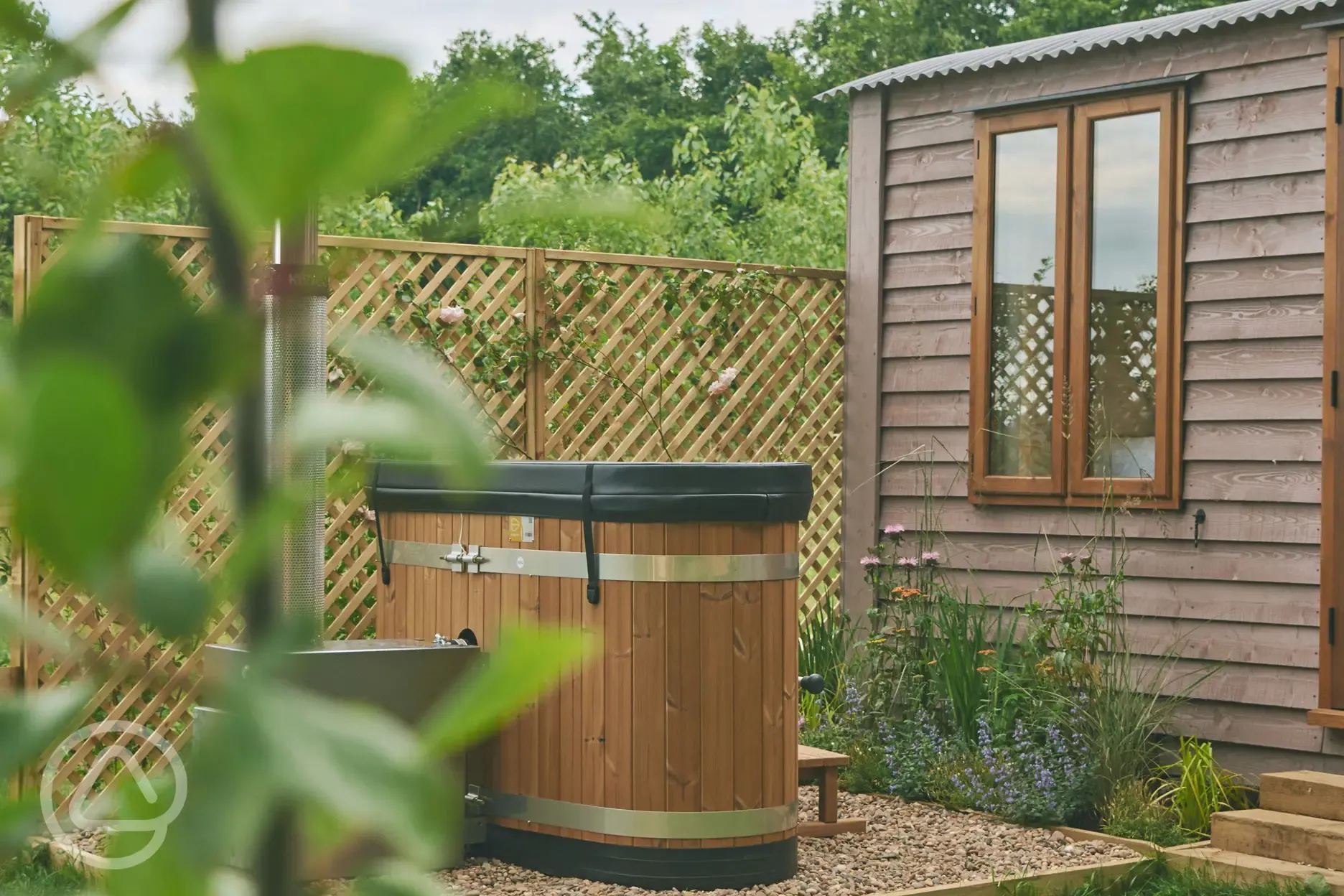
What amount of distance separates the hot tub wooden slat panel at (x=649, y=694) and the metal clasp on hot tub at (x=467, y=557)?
0.55 metres

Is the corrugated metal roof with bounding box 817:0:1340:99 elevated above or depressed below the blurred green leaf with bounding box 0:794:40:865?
above

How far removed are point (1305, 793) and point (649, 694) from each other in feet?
7.09

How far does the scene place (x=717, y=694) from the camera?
421 centimetres

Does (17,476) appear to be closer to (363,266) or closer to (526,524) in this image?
(526,524)

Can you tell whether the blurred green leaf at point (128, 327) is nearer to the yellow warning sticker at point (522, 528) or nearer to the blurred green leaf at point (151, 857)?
the blurred green leaf at point (151, 857)

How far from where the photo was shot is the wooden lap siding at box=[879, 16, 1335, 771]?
Answer: 205 inches

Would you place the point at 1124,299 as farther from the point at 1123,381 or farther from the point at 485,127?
the point at 485,127

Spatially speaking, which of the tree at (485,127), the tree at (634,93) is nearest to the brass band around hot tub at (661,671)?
the tree at (485,127)

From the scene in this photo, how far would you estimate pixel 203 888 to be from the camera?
0.23 m

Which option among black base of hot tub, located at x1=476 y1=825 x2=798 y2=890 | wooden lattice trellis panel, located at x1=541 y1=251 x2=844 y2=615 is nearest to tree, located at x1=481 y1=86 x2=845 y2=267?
wooden lattice trellis panel, located at x1=541 y1=251 x2=844 y2=615

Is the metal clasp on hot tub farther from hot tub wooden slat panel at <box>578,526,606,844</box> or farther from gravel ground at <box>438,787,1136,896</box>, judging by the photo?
gravel ground at <box>438,787,1136,896</box>

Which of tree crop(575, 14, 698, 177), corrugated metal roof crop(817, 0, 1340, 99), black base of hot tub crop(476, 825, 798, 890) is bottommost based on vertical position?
black base of hot tub crop(476, 825, 798, 890)

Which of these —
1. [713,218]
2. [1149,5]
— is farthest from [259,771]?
[1149,5]

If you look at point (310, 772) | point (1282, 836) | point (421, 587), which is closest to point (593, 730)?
point (421, 587)
